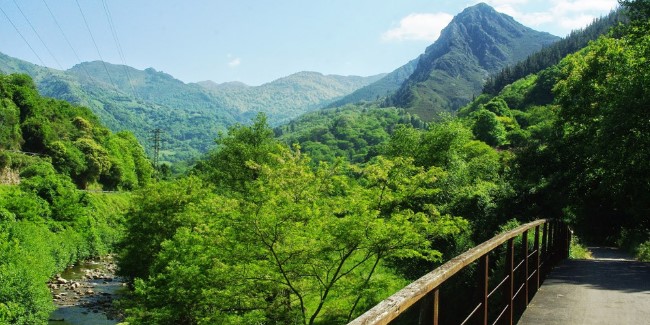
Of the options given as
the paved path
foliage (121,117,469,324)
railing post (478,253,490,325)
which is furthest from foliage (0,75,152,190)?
railing post (478,253,490,325)

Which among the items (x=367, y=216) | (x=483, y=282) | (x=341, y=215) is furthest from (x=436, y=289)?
(x=341, y=215)

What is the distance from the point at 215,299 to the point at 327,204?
564 cm

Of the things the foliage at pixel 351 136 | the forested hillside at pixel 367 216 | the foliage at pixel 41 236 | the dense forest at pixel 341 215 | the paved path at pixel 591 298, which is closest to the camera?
the paved path at pixel 591 298

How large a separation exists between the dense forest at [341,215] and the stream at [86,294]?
1635mm

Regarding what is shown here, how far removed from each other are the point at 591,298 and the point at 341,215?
1745 cm

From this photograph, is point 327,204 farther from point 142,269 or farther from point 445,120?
point 445,120

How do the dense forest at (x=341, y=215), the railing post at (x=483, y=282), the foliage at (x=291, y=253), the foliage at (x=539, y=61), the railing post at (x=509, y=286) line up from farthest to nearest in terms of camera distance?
the foliage at (x=539, y=61), the dense forest at (x=341, y=215), the foliage at (x=291, y=253), the railing post at (x=509, y=286), the railing post at (x=483, y=282)

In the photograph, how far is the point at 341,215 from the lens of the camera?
2466 centimetres

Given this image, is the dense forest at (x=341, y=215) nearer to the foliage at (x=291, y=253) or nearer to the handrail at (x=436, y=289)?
the foliage at (x=291, y=253)

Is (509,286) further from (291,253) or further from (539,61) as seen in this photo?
(539,61)

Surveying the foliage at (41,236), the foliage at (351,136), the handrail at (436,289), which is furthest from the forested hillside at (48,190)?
the foliage at (351,136)

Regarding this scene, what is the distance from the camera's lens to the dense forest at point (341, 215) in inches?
588

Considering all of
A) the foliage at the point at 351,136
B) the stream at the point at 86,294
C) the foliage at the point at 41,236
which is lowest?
the stream at the point at 86,294

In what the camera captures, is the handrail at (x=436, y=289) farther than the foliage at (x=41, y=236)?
No
